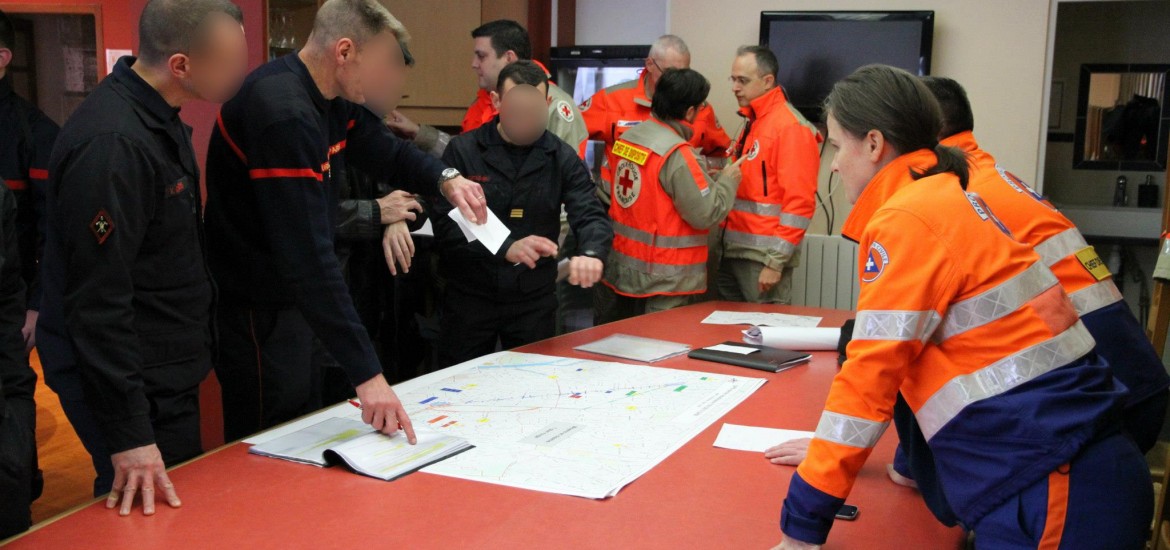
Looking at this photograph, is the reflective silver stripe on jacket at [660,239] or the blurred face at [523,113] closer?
the blurred face at [523,113]

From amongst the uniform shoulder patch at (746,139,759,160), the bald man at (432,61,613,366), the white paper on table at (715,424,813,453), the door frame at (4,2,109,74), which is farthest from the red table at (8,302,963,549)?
the door frame at (4,2,109,74)

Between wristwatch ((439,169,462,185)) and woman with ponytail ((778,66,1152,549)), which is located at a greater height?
wristwatch ((439,169,462,185))

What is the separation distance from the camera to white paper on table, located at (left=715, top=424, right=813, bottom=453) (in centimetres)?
178

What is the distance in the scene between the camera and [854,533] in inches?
56.0

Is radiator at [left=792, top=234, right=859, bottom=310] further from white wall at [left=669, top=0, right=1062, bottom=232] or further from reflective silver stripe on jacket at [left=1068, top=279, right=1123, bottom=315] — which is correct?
reflective silver stripe on jacket at [left=1068, top=279, right=1123, bottom=315]

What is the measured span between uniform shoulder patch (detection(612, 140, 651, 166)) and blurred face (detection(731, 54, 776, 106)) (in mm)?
848

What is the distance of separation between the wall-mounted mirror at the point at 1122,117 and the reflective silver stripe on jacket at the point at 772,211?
3154 mm

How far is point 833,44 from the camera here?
5.12 meters

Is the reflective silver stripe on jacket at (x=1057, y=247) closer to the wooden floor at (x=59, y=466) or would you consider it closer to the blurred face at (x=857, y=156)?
the blurred face at (x=857, y=156)

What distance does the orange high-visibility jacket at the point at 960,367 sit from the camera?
1313 millimetres

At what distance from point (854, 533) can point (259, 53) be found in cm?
279

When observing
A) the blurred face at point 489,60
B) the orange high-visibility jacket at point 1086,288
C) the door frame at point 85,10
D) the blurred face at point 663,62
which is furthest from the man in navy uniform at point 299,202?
the door frame at point 85,10

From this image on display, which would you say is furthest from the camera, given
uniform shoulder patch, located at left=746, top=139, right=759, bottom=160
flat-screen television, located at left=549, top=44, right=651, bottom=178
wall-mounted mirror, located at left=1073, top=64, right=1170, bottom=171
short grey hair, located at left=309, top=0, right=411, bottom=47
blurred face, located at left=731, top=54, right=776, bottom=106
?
wall-mounted mirror, located at left=1073, top=64, right=1170, bottom=171

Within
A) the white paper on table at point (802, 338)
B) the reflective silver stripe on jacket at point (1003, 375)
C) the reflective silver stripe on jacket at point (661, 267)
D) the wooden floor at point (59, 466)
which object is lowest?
the wooden floor at point (59, 466)
